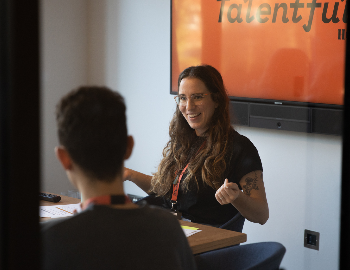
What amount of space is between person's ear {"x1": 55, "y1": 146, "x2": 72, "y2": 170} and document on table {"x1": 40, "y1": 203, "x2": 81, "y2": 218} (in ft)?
2.65

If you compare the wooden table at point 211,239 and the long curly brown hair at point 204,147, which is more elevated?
the long curly brown hair at point 204,147

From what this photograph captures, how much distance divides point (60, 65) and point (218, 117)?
184 centimetres

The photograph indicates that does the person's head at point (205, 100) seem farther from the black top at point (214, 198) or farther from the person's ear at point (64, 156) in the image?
the person's ear at point (64, 156)

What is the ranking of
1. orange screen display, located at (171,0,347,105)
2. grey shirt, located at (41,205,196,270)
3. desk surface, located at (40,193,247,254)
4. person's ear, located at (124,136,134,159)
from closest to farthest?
grey shirt, located at (41,205,196,270) → person's ear, located at (124,136,134,159) → desk surface, located at (40,193,247,254) → orange screen display, located at (171,0,347,105)

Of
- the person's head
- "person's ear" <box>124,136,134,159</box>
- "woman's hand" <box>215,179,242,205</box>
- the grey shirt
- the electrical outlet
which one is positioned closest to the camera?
the grey shirt

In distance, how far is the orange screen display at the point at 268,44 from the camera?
98.0 inches

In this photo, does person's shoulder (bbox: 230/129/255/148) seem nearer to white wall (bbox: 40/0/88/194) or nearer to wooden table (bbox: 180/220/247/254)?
wooden table (bbox: 180/220/247/254)

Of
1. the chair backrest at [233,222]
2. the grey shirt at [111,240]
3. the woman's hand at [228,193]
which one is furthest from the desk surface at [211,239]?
the grey shirt at [111,240]

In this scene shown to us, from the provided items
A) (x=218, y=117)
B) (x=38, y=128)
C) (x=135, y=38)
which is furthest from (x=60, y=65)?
(x=38, y=128)

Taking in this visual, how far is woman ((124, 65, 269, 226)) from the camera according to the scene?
6.34 ft

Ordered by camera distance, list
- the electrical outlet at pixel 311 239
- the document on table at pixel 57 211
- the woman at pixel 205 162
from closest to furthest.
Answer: the document on table at pixel 57 211
the woman at pixel 205 162
the electrical outlet at pixel 311 239

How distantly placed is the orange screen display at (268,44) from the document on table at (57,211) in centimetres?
141

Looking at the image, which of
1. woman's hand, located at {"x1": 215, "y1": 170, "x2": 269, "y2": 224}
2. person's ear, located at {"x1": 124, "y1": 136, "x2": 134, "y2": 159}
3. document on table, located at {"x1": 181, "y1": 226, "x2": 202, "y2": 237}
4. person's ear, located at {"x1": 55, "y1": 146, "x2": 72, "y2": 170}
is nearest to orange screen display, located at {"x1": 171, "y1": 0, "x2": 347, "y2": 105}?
woman's hand, located at {"x1": 215, "y1": 170, "x2": 269, "y2": 224}

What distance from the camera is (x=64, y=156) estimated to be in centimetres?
96
